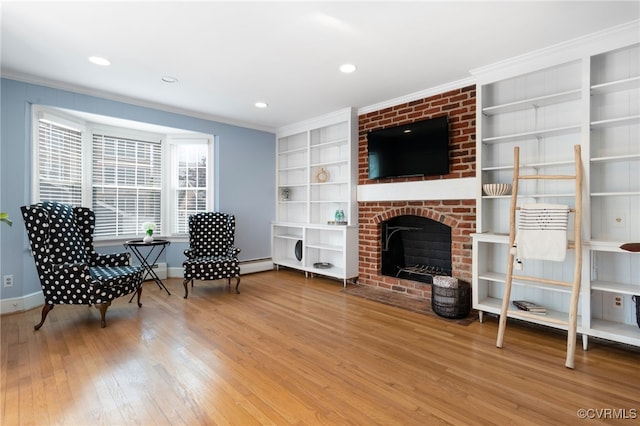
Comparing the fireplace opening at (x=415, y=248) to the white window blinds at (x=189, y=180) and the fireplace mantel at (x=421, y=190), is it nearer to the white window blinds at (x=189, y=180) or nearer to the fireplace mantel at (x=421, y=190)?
the fireplace mantel at (x=421, y=190)

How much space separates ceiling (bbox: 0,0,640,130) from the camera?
2.16 metres

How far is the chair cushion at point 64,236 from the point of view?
3002 mm

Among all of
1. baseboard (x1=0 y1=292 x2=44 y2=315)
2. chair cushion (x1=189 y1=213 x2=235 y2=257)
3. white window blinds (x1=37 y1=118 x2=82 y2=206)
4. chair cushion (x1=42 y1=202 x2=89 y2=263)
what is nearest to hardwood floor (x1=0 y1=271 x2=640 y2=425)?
baseboard (x1=0 y1=292 x2=44 y2=315)

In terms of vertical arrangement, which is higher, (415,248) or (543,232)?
(543,232)

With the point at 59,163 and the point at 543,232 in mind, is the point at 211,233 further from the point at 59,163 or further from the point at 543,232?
the point at 543,232

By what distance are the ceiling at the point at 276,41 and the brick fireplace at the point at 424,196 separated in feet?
0.95

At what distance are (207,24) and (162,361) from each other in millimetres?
2516

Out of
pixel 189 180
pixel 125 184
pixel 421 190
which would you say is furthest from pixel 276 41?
pixel 125 184

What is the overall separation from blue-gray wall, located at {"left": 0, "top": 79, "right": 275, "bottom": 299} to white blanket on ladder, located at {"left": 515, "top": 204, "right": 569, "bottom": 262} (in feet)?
12.9

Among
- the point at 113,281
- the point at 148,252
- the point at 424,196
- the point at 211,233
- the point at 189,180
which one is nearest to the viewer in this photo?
the point at 113,281

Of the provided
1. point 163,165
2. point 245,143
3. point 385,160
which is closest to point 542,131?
point 385,160

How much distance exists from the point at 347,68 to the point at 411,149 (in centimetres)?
130

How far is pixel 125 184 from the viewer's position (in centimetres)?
455

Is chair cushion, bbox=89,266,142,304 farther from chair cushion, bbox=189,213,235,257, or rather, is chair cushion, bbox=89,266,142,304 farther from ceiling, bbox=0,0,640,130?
ceiling, bbox=0,0,640,130
